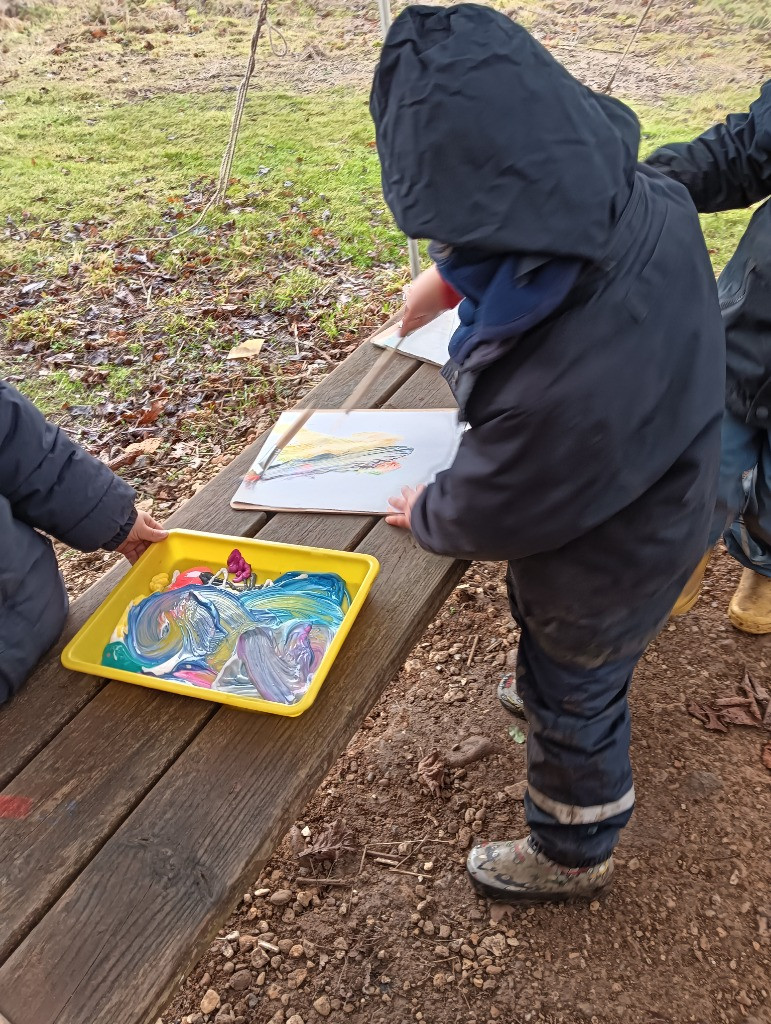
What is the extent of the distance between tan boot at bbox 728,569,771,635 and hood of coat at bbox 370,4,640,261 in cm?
173

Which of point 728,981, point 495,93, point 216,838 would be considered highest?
point 495,93

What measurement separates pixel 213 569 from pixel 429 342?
0.98 meters

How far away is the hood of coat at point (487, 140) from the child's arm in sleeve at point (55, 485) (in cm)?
93

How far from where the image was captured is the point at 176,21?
9688mm

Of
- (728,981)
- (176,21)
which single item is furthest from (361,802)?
(176,21)

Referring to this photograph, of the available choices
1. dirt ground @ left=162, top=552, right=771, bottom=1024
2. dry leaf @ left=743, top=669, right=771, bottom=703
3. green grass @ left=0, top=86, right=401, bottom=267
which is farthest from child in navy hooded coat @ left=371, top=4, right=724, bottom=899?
green grass @ left=0, top=86, right=401, bottom=267

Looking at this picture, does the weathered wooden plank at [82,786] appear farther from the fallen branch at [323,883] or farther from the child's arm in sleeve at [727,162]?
the child's arm in sleeve at [727,162]

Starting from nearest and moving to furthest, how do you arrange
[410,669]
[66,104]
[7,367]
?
[410,669] < [7,367] < [66,104]

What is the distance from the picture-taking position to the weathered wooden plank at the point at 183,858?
1067 millimetres

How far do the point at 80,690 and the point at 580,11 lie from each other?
8.07 m

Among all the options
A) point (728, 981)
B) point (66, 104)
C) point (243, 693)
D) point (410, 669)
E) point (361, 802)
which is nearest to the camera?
point (243, 693)

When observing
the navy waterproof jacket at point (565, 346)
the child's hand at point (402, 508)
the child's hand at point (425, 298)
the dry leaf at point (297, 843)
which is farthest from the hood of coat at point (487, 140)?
the dry leaf at point (297, 843)

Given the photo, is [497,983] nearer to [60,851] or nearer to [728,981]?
[728,981]

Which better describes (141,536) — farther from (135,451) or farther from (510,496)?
(135,451)
